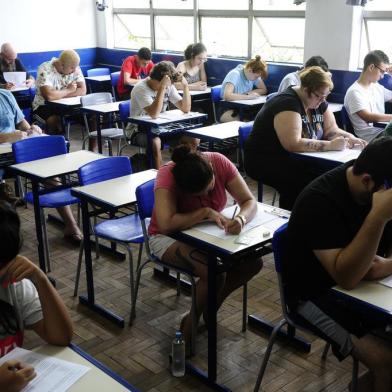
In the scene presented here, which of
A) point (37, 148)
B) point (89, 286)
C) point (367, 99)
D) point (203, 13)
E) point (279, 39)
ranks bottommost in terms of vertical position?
point (89, 286)

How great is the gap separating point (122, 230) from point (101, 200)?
0.90ft

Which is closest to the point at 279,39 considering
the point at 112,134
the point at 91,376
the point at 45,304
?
the point at 112,134

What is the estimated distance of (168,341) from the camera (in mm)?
2836

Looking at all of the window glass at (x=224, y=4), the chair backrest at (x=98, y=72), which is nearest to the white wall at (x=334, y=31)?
the window glass at (x=224, y=4)

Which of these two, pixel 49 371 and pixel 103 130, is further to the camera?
pixel 103 130

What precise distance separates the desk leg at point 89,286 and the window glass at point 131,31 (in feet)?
19.5

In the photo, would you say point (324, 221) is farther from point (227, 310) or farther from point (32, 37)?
point (32, 37)

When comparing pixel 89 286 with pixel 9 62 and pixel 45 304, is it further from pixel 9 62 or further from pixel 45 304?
pixel 9 62

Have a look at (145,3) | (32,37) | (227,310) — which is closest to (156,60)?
(145,3)

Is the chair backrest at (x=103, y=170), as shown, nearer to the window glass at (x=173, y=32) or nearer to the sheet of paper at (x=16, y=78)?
the sheet of paper at (x=16, y=78)

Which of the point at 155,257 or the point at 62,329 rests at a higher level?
the point at 62,329

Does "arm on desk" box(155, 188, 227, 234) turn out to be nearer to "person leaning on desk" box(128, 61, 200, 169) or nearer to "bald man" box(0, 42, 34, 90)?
"person leaning on desk" box(128, 61, 200, 169)

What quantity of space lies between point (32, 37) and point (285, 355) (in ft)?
22.6

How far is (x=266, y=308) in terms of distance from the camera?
313cm
